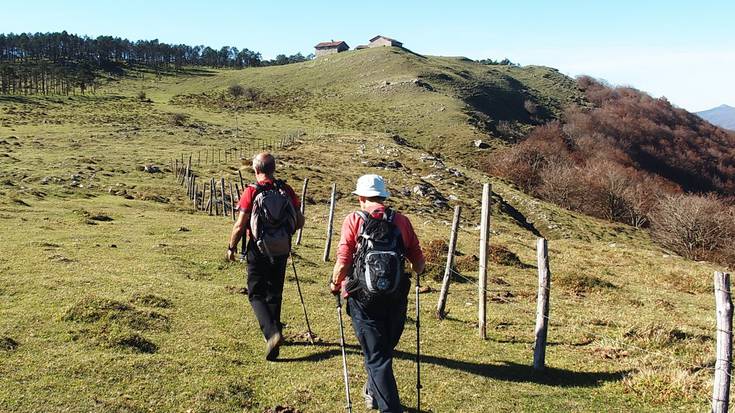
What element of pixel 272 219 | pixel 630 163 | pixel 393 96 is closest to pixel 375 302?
pixel 272 219

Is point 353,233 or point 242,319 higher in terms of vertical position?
point 353,233

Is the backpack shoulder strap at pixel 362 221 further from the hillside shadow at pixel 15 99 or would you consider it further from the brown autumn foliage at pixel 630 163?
the hillside shadow at pixel 15 99

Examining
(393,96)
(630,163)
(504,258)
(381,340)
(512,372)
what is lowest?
(504,258)

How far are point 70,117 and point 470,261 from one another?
76214 mm

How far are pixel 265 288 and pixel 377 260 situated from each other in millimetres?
3485

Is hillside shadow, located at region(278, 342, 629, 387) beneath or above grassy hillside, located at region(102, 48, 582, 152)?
beneath

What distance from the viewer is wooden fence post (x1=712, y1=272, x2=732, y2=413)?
23.9 ft

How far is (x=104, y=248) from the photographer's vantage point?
755 inches

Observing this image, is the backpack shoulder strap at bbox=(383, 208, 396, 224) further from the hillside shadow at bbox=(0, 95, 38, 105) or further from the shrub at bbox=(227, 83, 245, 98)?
the shrub at bbox=(227, 83, 245, 98)

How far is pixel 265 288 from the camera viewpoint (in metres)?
9.55

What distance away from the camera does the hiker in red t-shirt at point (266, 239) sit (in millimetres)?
8961

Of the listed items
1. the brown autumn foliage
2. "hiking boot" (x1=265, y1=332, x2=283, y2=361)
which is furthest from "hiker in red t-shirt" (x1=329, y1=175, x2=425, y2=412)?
the brown autumn foliage

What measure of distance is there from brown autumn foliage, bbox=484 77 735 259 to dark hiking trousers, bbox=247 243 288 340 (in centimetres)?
4344

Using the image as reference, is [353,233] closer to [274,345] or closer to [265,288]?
[265,288]
